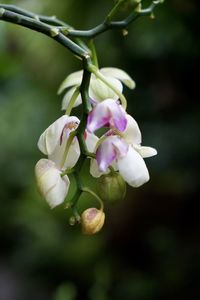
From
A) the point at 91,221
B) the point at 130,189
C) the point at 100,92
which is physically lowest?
the point at 130,189

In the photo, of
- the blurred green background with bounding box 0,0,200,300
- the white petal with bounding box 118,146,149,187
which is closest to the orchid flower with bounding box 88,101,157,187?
the white petal with bounding box 118,146,149,187

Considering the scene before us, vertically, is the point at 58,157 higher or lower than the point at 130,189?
higher

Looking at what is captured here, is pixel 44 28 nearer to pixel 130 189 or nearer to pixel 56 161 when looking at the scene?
pixel 56 161

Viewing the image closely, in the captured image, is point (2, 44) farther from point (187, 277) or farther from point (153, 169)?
point (187, 277)

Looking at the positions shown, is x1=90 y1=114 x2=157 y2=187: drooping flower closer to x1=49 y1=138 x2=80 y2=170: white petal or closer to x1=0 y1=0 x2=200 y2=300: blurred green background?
x1=49 y1=138 x2=80 y2=170: white petal

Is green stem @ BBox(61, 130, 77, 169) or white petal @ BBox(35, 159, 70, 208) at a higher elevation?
green stem @ BBox(61, 130, 77, 169)

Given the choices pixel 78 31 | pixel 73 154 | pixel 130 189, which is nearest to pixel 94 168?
pixel 73 154
